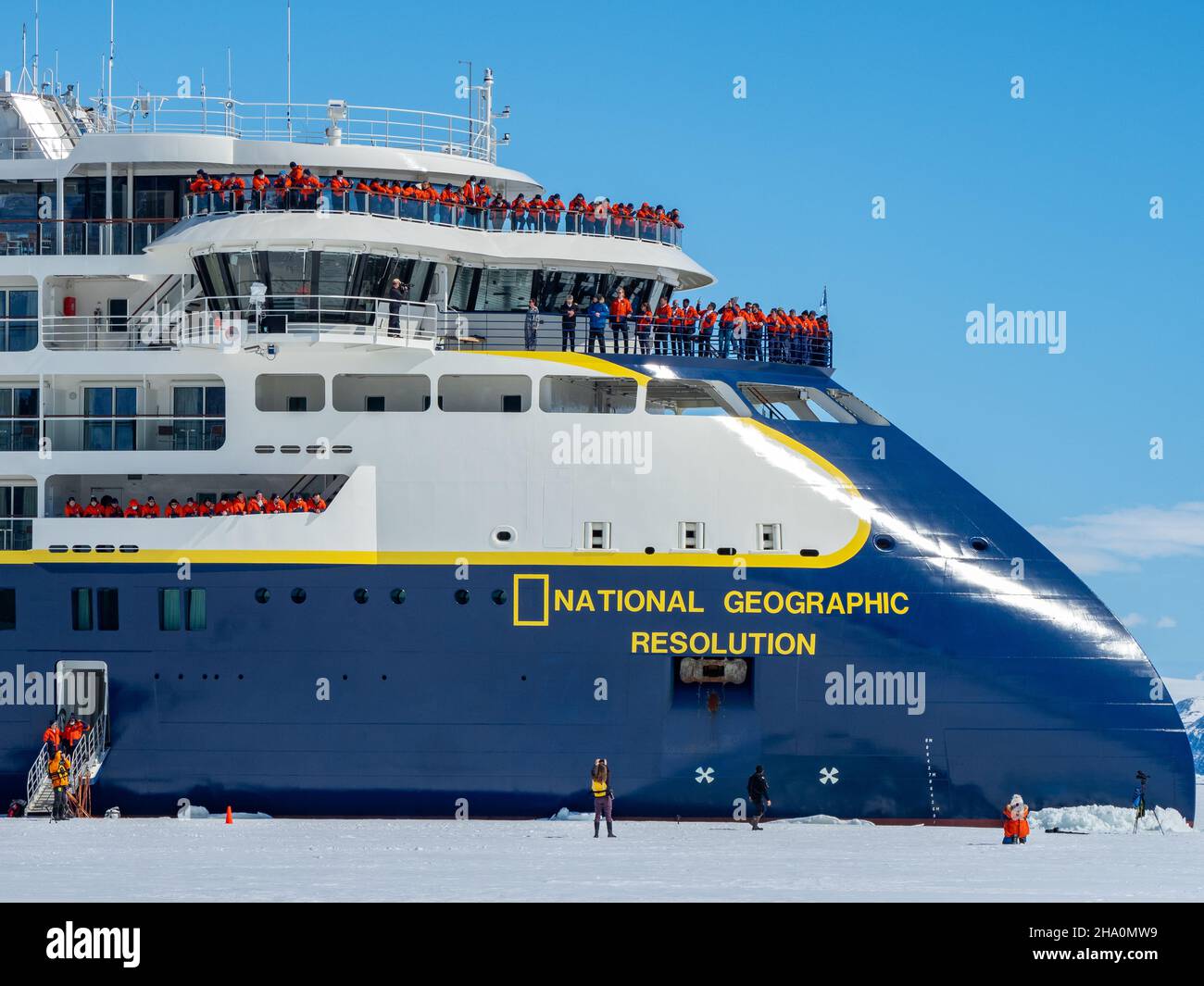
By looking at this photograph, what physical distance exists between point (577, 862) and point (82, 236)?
Answer: 16705 millimetres

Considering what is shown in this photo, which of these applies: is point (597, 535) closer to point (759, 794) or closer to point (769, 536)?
point (769, 536)

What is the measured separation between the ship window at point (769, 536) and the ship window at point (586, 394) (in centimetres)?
328

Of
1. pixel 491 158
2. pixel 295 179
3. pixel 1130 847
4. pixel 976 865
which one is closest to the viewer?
pixel 976 865

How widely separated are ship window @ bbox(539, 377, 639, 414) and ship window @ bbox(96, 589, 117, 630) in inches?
312

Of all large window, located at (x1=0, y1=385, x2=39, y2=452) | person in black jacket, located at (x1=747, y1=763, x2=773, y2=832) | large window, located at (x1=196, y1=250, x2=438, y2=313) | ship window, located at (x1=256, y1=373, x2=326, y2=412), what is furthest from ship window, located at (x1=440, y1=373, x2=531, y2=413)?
person in black jacket, located at (x1=747, y1=763, x2=773, y2=832)

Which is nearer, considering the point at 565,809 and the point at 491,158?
the point at 565,809

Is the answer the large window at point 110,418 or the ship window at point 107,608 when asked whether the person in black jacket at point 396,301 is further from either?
the ship window at point 107,608

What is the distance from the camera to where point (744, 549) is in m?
33.5

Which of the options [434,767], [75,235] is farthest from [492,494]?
[75,235]

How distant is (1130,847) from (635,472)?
10.0m

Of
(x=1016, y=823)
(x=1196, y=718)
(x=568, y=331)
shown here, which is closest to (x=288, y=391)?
(x=568, y=331)

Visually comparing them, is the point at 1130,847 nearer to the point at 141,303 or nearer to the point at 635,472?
the point at 635,472

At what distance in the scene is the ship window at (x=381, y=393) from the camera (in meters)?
35.1

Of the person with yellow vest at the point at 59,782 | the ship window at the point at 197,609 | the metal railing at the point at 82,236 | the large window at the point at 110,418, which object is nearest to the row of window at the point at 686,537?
the ship window at the point at 197,609
